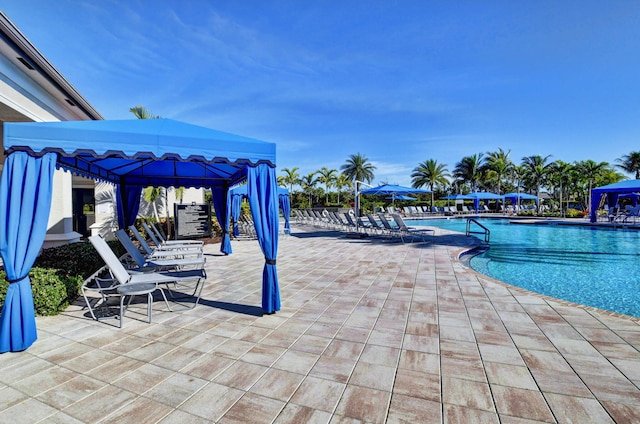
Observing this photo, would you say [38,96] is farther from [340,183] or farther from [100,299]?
[340,183]

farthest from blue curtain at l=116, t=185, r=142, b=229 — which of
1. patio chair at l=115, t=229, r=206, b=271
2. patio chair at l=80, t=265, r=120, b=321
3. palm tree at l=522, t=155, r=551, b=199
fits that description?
palm tree at l=522, t=155, r=551, b=199

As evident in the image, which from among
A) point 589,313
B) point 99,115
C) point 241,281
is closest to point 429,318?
point 589,313

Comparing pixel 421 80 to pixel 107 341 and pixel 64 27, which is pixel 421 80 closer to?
pixel 64 27

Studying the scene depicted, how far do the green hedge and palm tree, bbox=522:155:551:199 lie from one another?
42.9 m

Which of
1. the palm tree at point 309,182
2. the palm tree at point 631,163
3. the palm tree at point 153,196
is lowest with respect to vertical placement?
the palm tree at point 153,196

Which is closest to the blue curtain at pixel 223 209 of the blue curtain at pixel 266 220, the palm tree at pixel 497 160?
the blue curtain at pixel 266 220

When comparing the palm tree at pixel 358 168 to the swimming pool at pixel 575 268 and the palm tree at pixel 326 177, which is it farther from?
the swimming pool at pixel 575 268

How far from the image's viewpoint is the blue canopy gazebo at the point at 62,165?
9.78ft

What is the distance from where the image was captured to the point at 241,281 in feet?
18.6

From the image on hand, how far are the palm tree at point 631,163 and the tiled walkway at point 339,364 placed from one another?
48.4 metres

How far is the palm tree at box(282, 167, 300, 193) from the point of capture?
37.7 meters

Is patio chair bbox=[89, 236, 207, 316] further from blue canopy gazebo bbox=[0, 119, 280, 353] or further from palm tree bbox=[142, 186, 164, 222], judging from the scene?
palm tree bbox=[142, 186, 164, 222]

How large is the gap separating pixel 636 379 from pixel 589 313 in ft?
5.54

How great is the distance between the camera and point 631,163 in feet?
122
